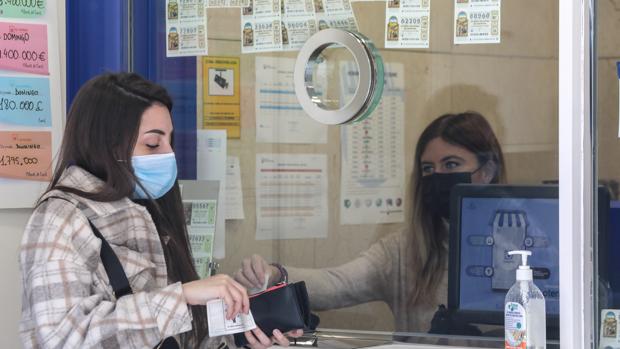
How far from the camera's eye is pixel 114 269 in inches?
77.4

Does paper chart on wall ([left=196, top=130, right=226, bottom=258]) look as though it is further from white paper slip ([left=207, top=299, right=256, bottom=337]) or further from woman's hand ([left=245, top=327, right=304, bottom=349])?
white paper slip ([left=207, top=299, right=256, bottom=337])

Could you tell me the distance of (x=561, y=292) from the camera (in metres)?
1.89

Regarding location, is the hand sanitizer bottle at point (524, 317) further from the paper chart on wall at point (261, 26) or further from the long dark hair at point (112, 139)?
the paper chart on wall at point (261, 26)

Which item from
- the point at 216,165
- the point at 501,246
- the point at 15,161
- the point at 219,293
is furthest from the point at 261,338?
the point at 15,161

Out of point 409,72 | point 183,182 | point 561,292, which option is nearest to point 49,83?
point 183,182

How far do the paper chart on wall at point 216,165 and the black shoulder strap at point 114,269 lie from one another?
0.76 meters

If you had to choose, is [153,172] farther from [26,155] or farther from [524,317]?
[524,317]

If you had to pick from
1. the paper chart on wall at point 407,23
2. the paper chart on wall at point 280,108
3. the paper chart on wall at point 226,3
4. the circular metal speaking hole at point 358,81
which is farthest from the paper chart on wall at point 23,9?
the paper chart on wall at point 407,23

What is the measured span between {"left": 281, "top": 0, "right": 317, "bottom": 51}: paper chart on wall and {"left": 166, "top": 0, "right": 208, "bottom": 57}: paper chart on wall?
259 millimetres

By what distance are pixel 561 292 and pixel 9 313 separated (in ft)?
4.86

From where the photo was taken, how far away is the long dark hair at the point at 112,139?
6.74 feet

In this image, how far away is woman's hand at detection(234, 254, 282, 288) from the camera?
2.48 m

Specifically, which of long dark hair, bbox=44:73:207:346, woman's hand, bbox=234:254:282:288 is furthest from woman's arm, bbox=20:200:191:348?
woman's hand, bbox=234:254:282:288

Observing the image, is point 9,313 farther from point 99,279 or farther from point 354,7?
point 354,7
